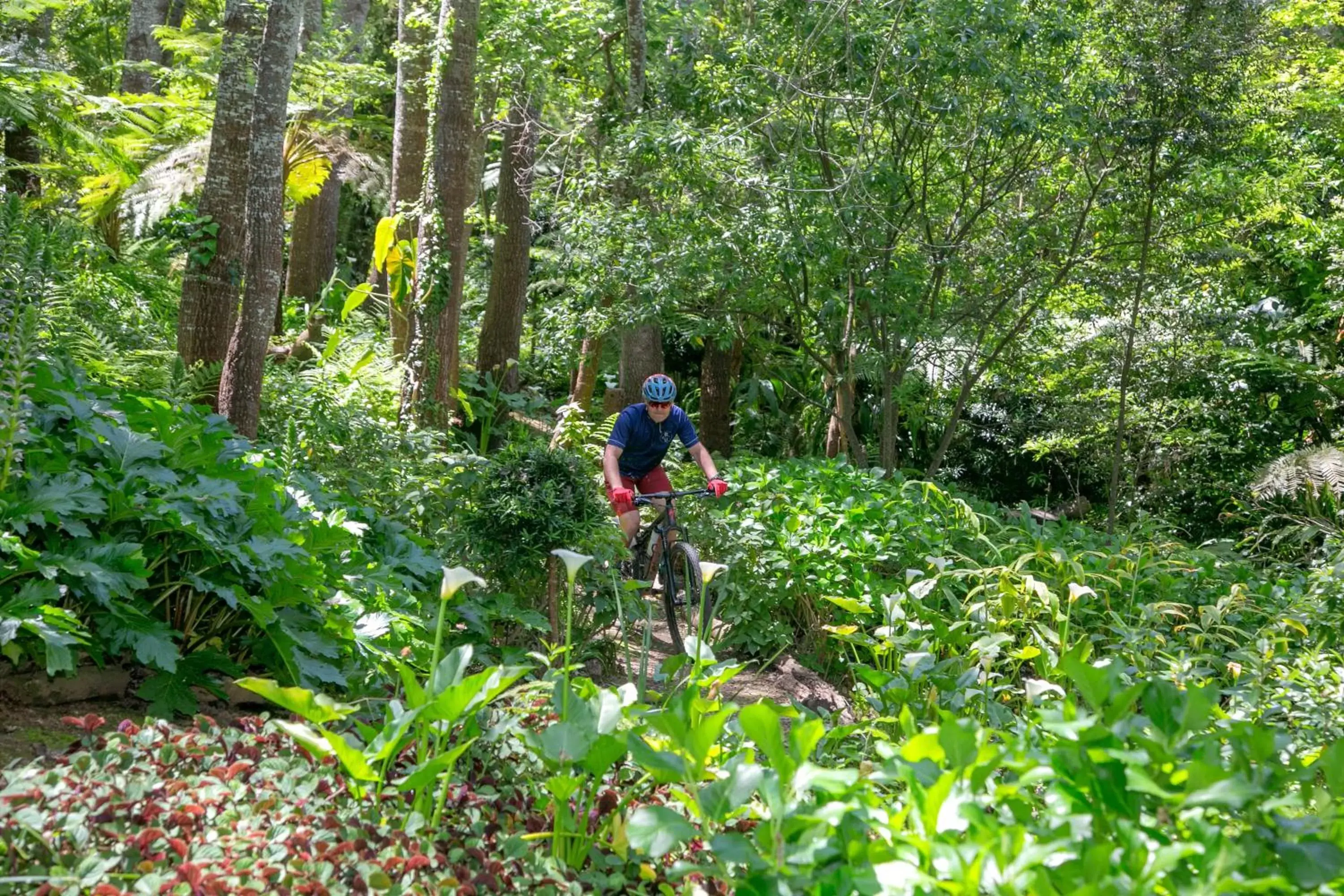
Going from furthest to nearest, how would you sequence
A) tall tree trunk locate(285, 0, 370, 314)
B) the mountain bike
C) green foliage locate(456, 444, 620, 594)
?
tall tree trunk locate(285, 0, 370, 314), the mountain bike, green foliage locate(456, 444, 620, 594)

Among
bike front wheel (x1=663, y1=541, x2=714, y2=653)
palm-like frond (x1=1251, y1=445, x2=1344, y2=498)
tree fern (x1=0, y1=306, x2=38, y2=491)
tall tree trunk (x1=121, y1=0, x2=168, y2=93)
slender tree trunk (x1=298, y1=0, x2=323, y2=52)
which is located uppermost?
slender tree trunk (x1=298, y1=0, x2=323, y2=52)

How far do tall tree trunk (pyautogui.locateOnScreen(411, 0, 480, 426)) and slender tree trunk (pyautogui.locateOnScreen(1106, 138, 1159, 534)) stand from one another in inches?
229

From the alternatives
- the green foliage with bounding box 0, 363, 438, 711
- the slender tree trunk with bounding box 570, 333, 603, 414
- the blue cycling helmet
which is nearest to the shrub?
the green foliage with bounding box 0, 363, 438, 711

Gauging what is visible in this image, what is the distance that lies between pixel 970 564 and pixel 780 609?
4.30ft

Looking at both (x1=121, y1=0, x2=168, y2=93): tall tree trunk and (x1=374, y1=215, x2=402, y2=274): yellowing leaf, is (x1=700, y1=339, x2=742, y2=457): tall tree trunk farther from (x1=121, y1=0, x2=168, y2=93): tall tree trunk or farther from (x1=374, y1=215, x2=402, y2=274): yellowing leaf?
(x1=121, y1=0, x2=168, y2=93): tall tree trunk

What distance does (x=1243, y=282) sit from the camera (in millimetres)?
13367

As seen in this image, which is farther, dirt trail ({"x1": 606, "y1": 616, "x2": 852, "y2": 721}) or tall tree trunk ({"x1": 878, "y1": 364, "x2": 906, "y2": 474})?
tall tree trunk ({"x1": 878, "y1": 364, "x2": 906, "y2": 474})

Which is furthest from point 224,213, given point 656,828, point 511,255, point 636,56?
point 511,255

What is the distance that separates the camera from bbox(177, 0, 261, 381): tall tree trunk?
6.95m

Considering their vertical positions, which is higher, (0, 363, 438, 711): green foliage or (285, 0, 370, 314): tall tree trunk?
(285, 0, 370, 314): tall tree trunk

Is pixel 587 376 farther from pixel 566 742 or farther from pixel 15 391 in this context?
pixel 566 742

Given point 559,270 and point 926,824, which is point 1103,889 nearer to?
point 926,824

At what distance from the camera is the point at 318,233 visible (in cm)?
1559

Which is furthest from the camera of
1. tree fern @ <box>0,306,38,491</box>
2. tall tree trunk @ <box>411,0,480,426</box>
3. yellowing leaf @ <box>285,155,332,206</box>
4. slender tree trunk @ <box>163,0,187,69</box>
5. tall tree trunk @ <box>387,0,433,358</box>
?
slender tree trunk @ <box>163,0,187,69</box>
